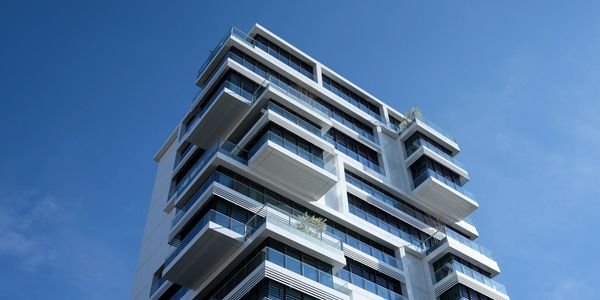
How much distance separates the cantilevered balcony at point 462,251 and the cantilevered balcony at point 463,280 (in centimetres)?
83


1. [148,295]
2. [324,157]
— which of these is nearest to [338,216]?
[324,157]

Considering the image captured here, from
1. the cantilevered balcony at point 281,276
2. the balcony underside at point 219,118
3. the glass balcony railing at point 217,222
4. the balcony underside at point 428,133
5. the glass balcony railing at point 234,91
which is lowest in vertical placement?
the cantilevered balcony at point 281,276

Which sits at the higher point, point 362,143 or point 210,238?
point 362,143

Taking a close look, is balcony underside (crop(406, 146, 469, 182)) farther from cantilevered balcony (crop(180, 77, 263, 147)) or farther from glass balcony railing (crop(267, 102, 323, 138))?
cantilevered balcony (crop(180, 77, 263, 147))

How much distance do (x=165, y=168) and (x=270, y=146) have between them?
13257mm

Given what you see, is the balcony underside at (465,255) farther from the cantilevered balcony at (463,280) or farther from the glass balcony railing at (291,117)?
the glass balcony railing at (291,117)

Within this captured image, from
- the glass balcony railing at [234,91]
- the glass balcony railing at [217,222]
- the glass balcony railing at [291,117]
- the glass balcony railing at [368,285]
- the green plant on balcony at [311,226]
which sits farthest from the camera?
the glass balcony railing at [234,91]

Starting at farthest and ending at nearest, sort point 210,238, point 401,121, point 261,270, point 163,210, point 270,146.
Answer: point 401,121, point 163,210, point 270,146, point 210,238, point 261,270

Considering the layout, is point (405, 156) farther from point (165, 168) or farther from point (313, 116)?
point (165, 168)

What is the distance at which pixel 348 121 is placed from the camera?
43594 millimetres

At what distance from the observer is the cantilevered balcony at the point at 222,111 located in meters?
37.3

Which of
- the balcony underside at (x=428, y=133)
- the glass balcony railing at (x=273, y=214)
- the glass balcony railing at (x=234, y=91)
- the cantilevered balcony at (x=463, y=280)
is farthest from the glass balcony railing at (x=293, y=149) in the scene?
the balcony underside at (x=428, y=133)

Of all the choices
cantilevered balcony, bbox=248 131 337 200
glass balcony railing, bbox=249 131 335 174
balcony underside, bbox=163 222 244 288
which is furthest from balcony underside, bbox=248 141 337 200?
balcony underside, bbox=163 222 244 288

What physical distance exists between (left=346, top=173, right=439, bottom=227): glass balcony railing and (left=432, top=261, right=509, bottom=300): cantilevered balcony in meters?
4.68
